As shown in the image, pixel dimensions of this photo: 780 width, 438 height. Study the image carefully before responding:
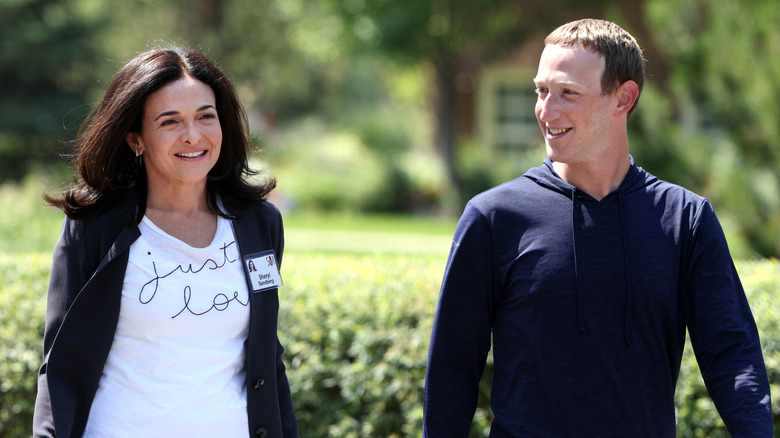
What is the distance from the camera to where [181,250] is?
271cm

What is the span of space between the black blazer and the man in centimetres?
55

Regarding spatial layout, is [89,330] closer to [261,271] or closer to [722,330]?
[261,271]

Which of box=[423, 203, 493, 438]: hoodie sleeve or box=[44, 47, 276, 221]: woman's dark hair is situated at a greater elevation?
box=[44, 47, 276, 221]: woman's dark hair

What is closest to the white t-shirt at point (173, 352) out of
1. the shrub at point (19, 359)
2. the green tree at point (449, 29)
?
the shrub at point (19, 359)

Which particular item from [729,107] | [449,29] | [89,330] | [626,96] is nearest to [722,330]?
[626,96]

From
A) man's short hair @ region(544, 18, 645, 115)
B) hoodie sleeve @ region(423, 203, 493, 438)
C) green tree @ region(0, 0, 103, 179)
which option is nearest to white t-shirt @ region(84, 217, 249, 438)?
hoodie sleeve @ region(423, 203, 493, 438)

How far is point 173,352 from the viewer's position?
2572 millimetres

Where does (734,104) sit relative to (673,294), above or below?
above

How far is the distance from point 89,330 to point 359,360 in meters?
1.76

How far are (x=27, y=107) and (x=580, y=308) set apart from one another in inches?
773

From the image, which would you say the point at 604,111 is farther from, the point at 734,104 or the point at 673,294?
the point at 734,104

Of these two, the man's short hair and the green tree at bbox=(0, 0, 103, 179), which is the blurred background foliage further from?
the man's short hair

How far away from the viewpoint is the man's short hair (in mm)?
2488

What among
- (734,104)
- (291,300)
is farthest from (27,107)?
(291,300)
